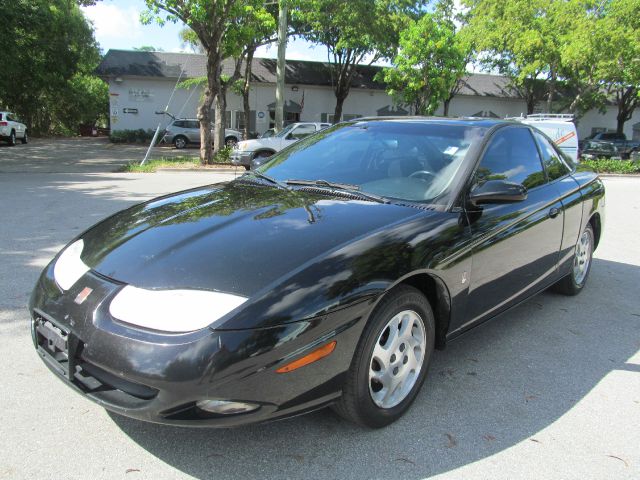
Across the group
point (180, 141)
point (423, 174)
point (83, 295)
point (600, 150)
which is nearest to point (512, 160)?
point (423, 174)

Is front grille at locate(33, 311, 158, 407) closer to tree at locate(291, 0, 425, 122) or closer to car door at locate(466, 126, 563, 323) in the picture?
car door at locate(466, 126, 563, 323)

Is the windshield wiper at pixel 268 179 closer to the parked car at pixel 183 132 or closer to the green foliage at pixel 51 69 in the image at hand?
the green foliage at pixel 51 69

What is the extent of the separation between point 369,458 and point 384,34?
1052 inches

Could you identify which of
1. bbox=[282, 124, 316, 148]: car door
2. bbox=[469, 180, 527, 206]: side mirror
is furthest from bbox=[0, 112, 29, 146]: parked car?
bbox=[469, 180, 527, 206]: side mirror

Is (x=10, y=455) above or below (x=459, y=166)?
below

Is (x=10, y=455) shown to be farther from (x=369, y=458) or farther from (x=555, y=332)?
(x=555, y=332)

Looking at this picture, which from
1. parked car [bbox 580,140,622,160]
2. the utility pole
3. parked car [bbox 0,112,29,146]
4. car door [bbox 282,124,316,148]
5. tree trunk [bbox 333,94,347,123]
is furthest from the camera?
tree trunk [bbox 333,94,347,123]

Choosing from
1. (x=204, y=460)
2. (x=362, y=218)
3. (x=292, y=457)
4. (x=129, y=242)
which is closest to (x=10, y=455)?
(x=204, y=460)

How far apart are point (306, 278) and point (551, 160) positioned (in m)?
2.97

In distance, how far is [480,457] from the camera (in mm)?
2438

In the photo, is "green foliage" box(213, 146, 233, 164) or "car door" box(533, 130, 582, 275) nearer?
"car door" box(533, 130, 582, 275)

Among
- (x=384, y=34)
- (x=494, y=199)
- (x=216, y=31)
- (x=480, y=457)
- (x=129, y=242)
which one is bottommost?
(x=480, y=457)

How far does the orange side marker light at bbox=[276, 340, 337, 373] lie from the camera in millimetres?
2098

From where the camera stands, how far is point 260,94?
34.6 meters
